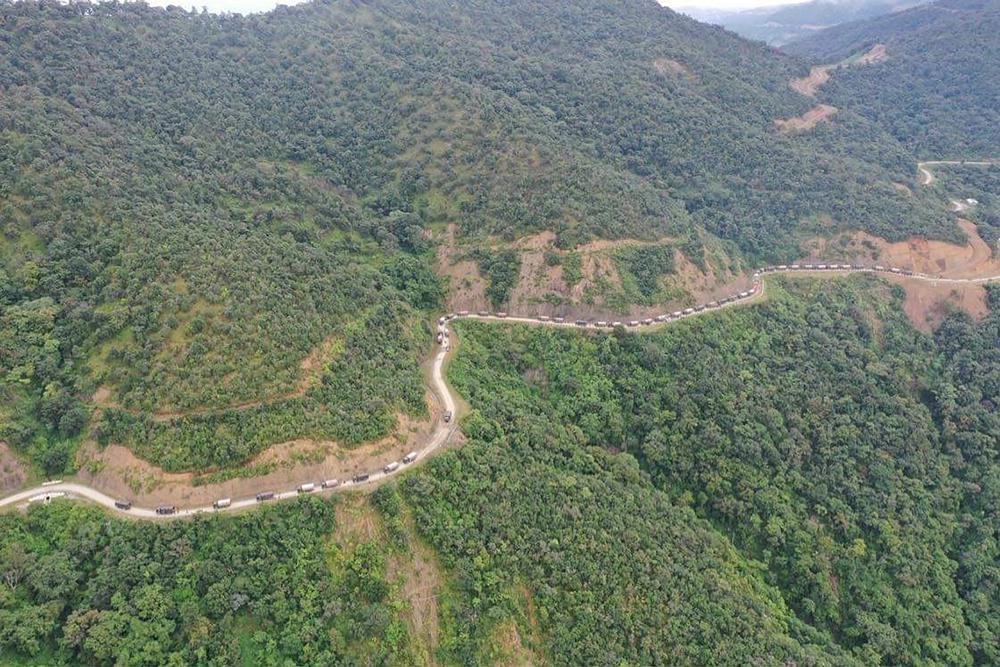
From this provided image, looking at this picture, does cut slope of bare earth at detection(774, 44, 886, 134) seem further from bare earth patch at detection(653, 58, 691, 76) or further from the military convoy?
the military convoy

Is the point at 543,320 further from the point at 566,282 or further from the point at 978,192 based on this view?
the point at 978,192

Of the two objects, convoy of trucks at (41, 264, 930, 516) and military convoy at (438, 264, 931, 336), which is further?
military convoy at (438, 264, 931, 336)

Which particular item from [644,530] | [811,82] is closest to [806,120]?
[811,82]

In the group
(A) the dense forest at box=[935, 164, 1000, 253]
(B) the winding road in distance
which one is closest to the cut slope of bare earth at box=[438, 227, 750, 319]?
(B) the winding road in distance

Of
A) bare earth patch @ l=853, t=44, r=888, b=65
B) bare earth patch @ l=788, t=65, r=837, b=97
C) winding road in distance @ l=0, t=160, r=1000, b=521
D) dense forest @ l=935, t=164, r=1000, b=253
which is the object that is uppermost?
bare earth patch @ l=853, t=44, r=888, b=65

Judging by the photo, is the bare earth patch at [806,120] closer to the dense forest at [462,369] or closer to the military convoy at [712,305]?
the dense forest at [462,369]

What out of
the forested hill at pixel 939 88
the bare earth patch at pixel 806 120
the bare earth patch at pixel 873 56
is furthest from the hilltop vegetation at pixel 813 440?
the bare earth patch at pixel 873 56
